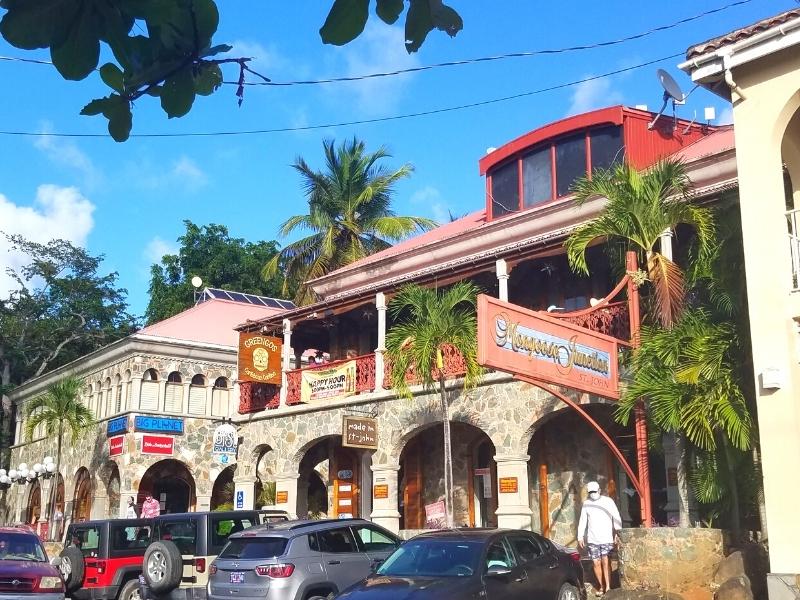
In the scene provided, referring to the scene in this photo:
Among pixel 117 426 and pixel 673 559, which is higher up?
pixel 117 426

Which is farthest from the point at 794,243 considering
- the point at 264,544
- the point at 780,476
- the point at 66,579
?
the point at 66,579

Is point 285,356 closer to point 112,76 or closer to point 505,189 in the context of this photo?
point 505,189

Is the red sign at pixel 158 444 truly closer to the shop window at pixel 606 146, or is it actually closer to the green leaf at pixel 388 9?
the shop window at pixel 606 146

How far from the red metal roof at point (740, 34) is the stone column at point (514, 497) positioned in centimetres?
829

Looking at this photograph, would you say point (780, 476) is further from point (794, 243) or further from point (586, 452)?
point (586, 452)

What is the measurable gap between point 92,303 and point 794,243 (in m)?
42.0

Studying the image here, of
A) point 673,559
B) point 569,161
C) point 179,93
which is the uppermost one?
point 569,161

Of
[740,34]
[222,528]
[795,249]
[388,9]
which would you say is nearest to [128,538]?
[222,528]

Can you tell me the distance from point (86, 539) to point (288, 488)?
743 centimetres

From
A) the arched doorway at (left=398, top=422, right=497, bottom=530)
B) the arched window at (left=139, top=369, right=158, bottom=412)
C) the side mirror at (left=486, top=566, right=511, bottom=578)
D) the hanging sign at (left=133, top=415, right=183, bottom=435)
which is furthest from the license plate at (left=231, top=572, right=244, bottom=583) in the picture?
the arched window at (left=139, top=369, right=158, bottom=412)

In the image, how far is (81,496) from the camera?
113 ft

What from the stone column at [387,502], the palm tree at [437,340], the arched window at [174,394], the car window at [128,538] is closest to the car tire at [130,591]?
the car window at [128,538]

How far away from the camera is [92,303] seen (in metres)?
48.7

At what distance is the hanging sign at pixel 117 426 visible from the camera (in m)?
30.9
